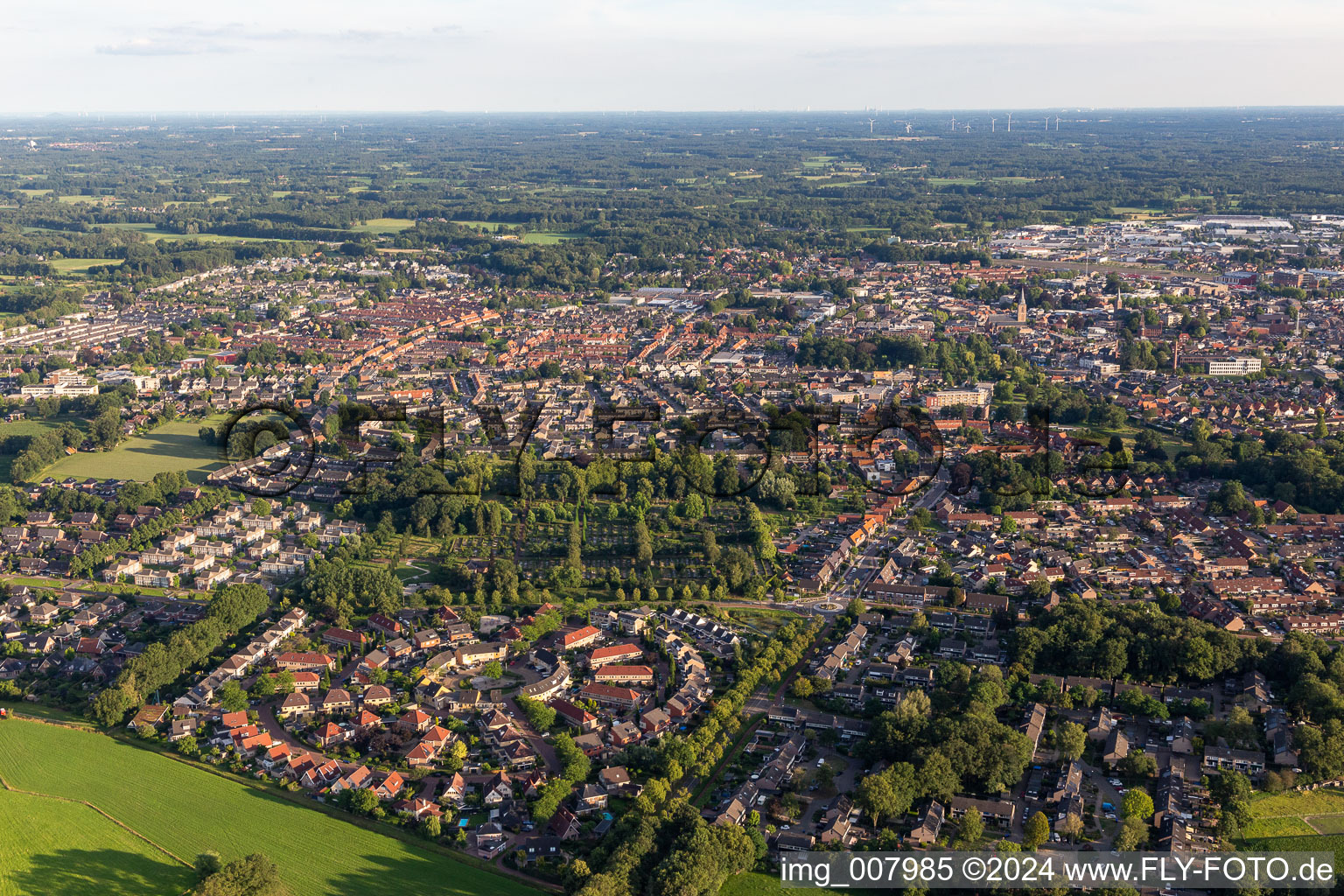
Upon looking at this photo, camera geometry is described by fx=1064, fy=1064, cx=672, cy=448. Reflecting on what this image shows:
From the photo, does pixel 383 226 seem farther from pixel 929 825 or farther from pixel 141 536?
pixel 929 825

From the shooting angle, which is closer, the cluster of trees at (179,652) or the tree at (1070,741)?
the tree at (1070,741)

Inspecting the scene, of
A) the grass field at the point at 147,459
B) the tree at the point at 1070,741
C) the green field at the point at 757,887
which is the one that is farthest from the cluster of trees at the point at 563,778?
the grass field at the point at 147,459

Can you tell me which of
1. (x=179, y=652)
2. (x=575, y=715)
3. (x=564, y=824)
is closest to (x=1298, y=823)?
(x=564, y=824)

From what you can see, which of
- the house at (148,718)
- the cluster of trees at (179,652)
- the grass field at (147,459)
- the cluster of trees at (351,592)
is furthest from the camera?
the grass field at (147,459)

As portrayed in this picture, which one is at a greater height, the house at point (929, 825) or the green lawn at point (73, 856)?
the house at point (929, 825)

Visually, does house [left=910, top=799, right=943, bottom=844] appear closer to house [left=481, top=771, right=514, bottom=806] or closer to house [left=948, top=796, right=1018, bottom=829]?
house [left=948, top=796, right=1018, bottom=829]

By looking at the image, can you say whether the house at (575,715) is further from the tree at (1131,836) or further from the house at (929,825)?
the tree at (1131,836)

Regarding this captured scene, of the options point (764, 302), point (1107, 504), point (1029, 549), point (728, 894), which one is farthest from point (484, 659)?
point (764, 302)

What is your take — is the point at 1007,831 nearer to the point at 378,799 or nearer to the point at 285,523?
the point at 378,799
